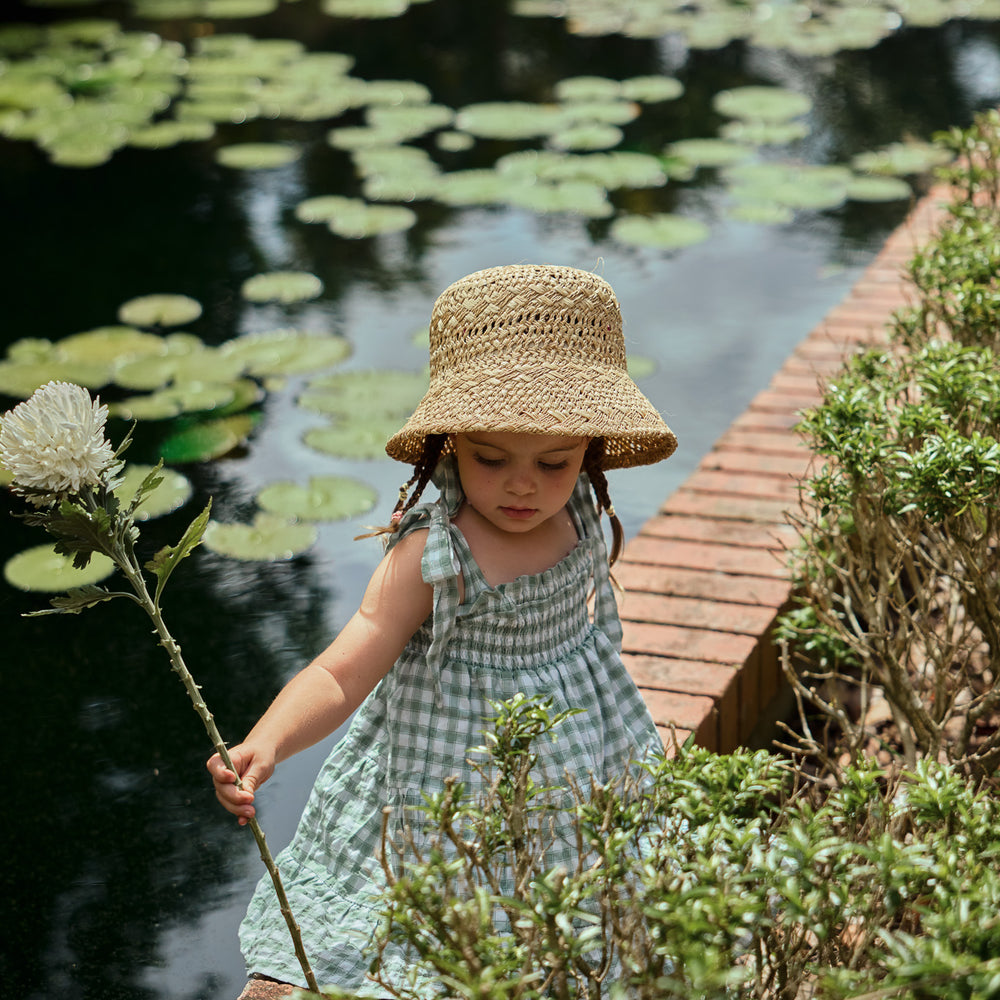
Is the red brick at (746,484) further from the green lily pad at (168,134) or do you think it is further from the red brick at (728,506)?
the green lily pad at (168,134)

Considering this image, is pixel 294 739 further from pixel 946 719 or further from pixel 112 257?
pixel 112 257

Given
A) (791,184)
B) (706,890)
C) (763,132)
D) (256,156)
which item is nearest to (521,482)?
(706,890)

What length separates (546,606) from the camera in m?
1.73

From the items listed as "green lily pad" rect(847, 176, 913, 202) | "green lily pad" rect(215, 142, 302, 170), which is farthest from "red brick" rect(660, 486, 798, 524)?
"green lily pad" rect(215, 142, 302, 170)

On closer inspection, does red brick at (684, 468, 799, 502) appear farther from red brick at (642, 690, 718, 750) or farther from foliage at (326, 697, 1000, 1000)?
foliage at (326, 697, 1000, 1000)

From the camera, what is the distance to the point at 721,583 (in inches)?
94.6

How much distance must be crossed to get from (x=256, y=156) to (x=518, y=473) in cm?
414

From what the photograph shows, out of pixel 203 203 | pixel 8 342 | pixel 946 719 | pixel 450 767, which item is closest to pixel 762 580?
pixel 946 719

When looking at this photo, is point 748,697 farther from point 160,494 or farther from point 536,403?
point 160,494

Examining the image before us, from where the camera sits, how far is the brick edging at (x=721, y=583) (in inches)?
83.2

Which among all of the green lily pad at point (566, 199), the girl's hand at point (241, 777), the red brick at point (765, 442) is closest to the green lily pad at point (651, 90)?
the green lily pad at point (566, 199)

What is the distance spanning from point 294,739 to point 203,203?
153 inches

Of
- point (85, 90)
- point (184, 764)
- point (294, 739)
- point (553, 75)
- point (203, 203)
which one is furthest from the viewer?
point (553, 75)

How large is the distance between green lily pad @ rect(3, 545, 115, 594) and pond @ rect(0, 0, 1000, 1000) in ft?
0.15
